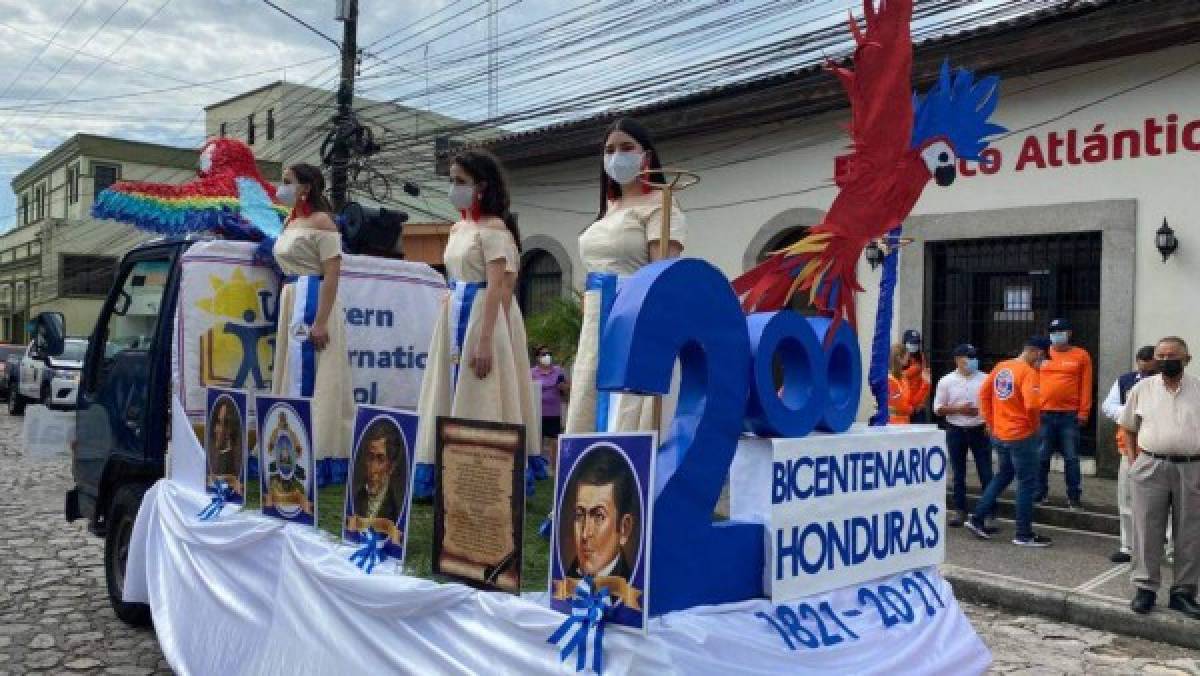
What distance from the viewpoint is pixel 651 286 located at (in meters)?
2.34

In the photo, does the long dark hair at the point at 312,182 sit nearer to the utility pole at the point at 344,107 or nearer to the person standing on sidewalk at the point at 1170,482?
the person standing on sidewalk at the point at 1170,482

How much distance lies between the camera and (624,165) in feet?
11.5

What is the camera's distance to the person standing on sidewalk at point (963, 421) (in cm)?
878

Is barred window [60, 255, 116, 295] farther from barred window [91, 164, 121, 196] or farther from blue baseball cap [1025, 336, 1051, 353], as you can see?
blue baseball cap [1025, 336, 1051, 353]

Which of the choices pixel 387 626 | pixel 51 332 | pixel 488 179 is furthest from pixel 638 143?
pixel 51 332

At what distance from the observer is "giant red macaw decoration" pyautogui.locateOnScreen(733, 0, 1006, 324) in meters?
3.21

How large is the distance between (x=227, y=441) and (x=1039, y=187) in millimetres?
9054

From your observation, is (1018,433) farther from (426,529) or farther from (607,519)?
(607,519)

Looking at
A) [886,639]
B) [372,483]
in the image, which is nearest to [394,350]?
[372,483]

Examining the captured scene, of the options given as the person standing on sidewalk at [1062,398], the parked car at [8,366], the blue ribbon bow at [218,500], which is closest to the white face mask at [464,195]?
the blue ribbon bow at [218,500]

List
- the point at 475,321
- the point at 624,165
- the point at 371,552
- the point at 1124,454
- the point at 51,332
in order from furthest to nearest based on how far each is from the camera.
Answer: the point at 1124,454, the point at 51,332, the point at 475,321, the point at 624,165, the point at 371,552

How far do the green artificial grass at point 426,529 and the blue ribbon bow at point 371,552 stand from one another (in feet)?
0.26

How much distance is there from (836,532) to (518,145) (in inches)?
549

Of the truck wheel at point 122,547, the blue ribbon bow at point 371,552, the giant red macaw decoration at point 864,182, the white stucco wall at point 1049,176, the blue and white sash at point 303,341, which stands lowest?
the truck wheel at point 122,547
